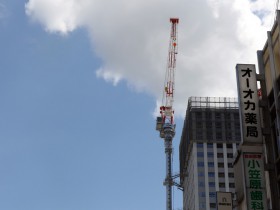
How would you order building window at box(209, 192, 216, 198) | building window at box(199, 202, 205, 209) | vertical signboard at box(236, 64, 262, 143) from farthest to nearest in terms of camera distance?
building window at box(209, 192, 216, 198)
building window at box(199, 202, 205, 209)
vertical signboard at box(236, 64, 262, 143)

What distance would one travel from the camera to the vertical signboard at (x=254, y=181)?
2750 cm

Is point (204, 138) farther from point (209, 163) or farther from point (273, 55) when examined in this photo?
point (273, 55)

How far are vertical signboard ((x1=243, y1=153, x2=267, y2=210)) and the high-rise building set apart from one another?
139842 millimetres

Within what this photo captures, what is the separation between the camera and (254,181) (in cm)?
2786

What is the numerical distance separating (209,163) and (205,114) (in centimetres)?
1776

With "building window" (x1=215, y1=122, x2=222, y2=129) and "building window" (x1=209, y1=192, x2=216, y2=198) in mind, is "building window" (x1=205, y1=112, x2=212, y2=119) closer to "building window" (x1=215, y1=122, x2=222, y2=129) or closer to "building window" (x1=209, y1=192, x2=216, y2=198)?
"building window" (x1=215, y1=122, x2=222, y2=129)

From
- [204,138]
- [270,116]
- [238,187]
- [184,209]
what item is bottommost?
[238,187]

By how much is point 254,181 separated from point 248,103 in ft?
14.6

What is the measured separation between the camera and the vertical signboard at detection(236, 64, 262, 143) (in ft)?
94.9

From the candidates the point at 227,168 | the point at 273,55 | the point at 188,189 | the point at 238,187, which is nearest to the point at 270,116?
the point at 273,55

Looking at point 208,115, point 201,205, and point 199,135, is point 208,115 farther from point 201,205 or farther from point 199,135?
point 201,205

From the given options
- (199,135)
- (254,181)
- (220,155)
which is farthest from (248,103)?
(199,135)

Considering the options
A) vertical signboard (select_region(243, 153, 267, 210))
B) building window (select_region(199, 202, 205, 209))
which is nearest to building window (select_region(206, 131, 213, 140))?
building window (select_region(199, 202, 205, 209))

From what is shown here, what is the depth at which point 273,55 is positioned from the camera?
30.9m
